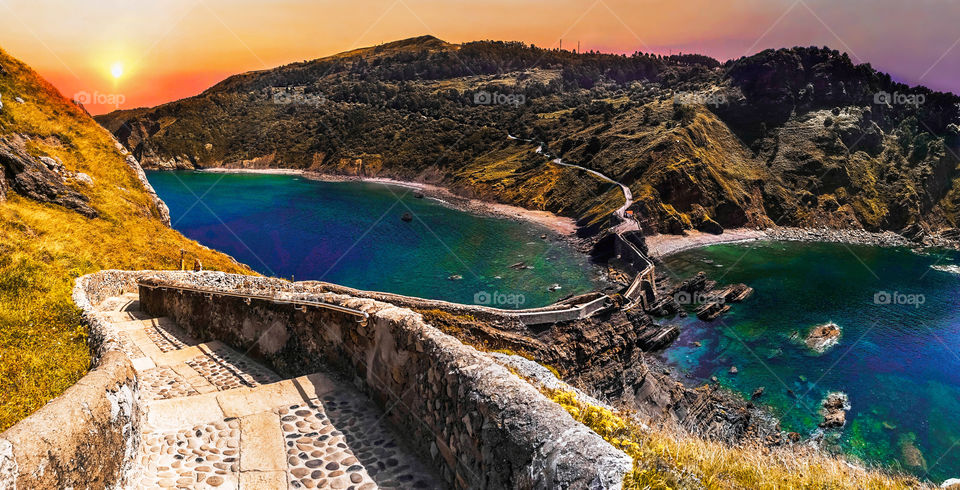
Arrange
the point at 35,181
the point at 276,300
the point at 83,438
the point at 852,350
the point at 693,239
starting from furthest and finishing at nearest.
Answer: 1. the point at 693,239
2. the point at 852,350
3. the point at 35,181
4. the point at 276,300
5. the point at 83,438

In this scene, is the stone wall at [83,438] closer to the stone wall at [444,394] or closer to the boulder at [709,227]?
the stone wall at [444,394]

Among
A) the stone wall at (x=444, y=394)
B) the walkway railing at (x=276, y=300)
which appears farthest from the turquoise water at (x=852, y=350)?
the walkway railing at (x=276, y=300)

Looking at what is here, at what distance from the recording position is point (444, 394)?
613cm

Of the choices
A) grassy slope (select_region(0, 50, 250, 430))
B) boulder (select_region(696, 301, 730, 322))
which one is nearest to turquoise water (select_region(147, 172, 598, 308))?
boulder (select_region(696, 301, 730, 322))

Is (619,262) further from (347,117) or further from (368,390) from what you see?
(347,117)

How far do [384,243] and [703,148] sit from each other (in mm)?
54223

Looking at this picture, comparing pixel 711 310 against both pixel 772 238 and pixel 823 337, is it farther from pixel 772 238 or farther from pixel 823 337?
pixel 772 238

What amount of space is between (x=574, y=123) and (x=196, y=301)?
100769 mm

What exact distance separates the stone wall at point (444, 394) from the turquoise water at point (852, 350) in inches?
1011

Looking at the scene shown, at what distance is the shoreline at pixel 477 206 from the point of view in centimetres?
7356

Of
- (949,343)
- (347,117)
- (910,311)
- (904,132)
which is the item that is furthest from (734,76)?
(347,117)

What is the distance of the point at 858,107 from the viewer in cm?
10250

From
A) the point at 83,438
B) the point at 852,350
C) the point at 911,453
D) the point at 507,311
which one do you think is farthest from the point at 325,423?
the point at 852,350

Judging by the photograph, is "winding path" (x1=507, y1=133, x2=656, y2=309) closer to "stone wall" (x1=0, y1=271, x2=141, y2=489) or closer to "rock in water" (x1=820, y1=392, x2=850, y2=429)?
"rock in water" (x1=820, y1=392, x2=850, y2=429)
